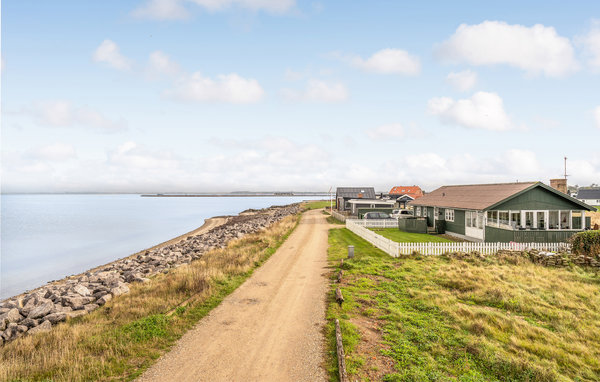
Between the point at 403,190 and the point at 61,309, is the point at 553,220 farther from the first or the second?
the point at 403,190

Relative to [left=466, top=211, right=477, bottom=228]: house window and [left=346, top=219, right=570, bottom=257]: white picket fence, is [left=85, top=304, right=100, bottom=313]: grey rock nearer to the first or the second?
[left=346, top=219, right=570, bottom=257]: white picket fence

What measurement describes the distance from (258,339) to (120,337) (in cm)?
409

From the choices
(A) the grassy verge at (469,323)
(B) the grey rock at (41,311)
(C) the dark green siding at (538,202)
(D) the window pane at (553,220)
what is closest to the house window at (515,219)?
(C) the dark green siding at (538,202)

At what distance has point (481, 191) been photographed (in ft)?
98.0

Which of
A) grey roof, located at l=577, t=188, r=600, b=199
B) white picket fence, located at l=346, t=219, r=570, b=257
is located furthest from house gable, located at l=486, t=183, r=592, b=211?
grey roof, located at l=577, t=188, r=600, b=199

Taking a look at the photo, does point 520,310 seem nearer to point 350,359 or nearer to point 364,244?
point 350,359

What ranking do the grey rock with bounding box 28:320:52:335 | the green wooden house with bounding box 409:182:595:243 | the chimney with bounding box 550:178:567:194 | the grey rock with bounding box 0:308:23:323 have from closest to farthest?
1. the grey rock with bounding box 28:320:52:335
2. the grey rock with bounding box 0:308:23:323
3. the green wooden house with bounding box 409:182:595:243
4. the chimney with bounding box 550:178:567:194

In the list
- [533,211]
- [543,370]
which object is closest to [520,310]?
[543,370]

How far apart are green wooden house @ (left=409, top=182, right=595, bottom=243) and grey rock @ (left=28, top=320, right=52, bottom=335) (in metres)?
28.0

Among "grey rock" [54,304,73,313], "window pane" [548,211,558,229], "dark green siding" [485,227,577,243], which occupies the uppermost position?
"window pane" [548,211,558,229]

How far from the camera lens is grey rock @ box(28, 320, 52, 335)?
10.6 metres

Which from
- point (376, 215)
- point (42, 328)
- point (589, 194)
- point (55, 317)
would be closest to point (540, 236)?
point (376, 215)

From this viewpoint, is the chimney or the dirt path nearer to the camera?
the dirt path

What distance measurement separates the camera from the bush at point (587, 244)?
18.9m
